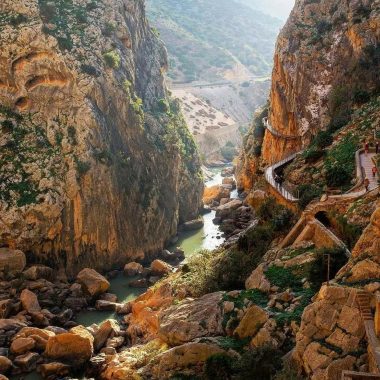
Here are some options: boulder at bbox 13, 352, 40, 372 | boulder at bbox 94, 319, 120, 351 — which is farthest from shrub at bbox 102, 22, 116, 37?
boulder at bbox 13, 352, 40, 372

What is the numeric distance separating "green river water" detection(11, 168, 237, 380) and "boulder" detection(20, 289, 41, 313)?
3362mm

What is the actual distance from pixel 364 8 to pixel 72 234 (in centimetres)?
3515

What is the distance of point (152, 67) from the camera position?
77.6 meters

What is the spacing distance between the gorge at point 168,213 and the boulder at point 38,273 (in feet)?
Answer: 0.56

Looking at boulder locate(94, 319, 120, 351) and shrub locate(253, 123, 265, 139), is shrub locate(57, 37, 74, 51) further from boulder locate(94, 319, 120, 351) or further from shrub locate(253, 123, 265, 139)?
boulder locate(94, 319, 120, 351)

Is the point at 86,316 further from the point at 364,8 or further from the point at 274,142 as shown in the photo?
the point at 364,8

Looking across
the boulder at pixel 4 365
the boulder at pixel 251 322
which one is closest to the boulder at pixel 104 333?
the boulder at pixel 4 365

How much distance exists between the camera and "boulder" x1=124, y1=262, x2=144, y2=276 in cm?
5284

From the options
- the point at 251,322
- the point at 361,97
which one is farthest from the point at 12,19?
the point at 251,322

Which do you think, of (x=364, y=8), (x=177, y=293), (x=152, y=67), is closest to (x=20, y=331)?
(x=177, y=293)

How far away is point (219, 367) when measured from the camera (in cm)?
A: 2123

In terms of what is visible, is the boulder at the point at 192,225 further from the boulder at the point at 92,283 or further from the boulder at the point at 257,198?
the boulder at the point at 257,198

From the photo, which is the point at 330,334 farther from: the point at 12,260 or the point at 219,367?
the point at 12,260

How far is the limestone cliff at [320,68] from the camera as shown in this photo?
46.4 metres
